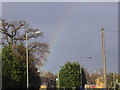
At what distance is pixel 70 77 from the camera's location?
261 feet

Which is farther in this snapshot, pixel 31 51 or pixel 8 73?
pixel 31 51

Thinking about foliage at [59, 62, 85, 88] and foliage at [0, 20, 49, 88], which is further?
foliage at [59, 62, 85, 88]

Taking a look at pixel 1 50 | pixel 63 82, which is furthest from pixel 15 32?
pixel 63 82

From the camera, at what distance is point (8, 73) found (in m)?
32.1

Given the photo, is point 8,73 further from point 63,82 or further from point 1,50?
point 63,82

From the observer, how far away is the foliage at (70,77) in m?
79.6

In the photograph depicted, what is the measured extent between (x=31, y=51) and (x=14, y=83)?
54.3 ft

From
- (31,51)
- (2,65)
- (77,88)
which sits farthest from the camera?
(77,88)

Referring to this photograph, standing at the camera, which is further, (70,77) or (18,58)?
(70,77)

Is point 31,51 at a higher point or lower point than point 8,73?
higher

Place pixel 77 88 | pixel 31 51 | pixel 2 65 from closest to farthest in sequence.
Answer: pixel 2 65
pixel 31 51
pixel 77 88

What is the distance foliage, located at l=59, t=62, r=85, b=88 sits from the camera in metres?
79.6

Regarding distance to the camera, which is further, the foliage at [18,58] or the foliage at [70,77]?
the foliage at [70,77]

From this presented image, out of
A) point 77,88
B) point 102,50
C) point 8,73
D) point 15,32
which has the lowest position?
point 77,88
